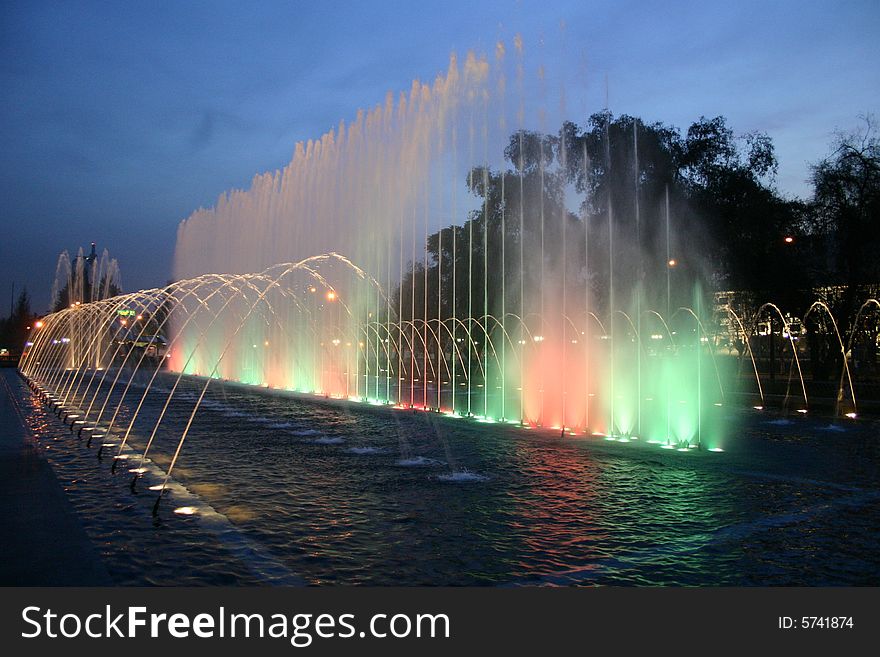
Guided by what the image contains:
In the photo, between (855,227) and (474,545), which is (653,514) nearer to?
(474,545)

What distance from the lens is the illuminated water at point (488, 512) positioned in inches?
225

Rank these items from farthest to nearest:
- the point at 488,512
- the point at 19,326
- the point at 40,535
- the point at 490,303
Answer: the point at 19,326 → the point at 490,303 → the point at 488,512 → the point at 40,535

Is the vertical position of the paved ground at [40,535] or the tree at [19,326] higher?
the tree at [19,326]

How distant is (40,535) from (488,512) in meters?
4.47

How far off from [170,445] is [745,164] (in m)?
31.5

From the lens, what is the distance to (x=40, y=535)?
639 cm

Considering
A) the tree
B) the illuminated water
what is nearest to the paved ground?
the illuminated water

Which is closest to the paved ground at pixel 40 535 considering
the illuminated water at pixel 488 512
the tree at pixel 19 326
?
the illuminated water at pixel 488 512

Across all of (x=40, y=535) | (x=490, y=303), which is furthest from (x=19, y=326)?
(x=40, y=535)

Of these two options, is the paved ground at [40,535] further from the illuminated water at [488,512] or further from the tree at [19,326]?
the tree at [19,326]

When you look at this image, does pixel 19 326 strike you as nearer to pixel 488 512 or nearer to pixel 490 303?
pixel 490 303

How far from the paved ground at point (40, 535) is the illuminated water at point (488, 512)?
0.19 meters

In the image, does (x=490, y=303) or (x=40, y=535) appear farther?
(x=490, y=303)

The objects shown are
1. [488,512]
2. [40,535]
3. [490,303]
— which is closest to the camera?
[40,535]
